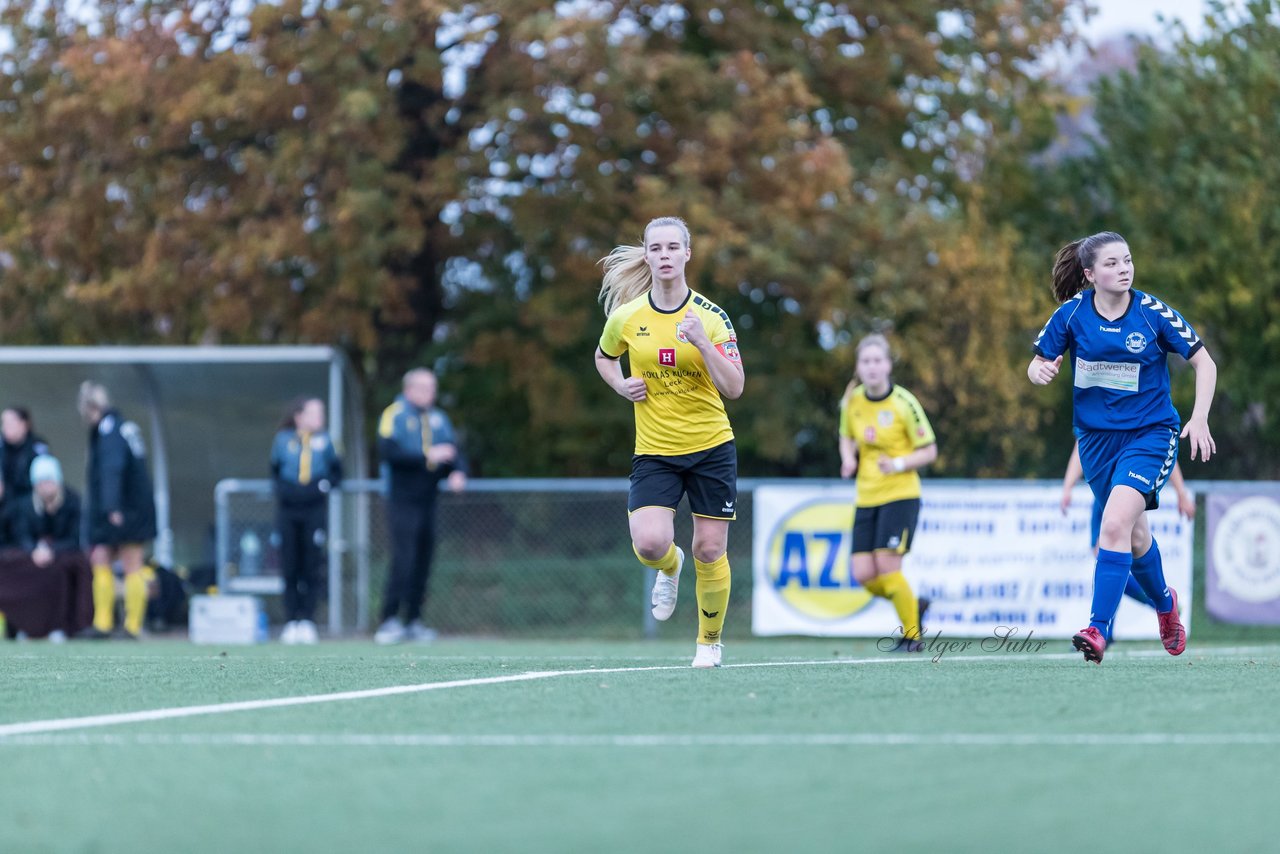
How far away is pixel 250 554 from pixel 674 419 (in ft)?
30.7

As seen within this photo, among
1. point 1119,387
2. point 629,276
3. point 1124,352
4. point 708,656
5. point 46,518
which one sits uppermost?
point 629,276

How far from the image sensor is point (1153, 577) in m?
8.06

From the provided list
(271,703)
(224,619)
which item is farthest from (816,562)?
(271,703)

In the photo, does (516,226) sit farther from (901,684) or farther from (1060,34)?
(901,684)

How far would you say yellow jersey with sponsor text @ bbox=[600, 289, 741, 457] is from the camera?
24.9 feet

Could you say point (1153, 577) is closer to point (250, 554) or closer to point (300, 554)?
point (300, 554)

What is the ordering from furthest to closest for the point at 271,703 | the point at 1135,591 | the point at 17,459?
the point at 17,459 → the point at 1135,591 → the point at 271,703

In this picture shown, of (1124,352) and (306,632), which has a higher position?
(1124,352)

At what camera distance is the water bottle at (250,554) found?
53.0 feet

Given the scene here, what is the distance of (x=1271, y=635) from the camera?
14.2 m

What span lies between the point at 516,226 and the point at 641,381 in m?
10.7

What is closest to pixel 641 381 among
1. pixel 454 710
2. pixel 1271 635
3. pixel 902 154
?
pixel 454 710

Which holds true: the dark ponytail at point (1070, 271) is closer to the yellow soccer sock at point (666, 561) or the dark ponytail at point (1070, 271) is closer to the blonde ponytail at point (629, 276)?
the blonde ponytail at point (629, 276)

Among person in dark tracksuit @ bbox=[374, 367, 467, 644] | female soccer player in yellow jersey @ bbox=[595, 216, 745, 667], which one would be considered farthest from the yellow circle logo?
female soccer player in yellow jersey @ bbox=[595, 216, 745, 667]
